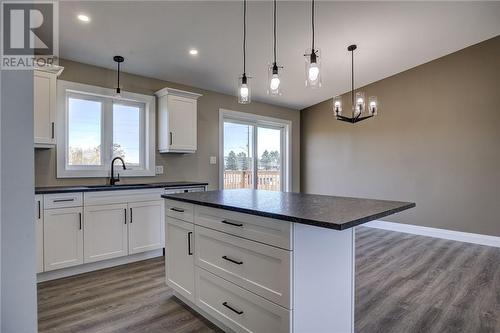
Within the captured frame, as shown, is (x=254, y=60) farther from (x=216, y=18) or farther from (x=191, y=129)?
(x=191, y=129)

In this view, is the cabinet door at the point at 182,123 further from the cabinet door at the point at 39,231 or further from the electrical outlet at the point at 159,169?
the cabinet door at the point at 39,231

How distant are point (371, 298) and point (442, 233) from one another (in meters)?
2.90

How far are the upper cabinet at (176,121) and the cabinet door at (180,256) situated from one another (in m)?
1.74

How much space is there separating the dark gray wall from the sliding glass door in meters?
4.30

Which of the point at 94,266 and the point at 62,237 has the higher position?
the point at 62,237

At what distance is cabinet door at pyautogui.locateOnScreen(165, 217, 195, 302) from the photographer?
219 cm

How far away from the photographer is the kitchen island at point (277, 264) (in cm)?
149

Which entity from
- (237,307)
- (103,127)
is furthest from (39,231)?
(237,307)

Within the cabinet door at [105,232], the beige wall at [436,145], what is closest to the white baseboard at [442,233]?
the beige wall at [436,145]

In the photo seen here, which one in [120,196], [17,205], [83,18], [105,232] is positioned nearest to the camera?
[17,205]

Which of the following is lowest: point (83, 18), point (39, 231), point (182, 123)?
point (39, 231)

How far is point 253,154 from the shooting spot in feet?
18.4

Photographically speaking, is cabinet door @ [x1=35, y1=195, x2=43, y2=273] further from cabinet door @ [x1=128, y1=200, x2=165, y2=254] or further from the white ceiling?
the white ceiling

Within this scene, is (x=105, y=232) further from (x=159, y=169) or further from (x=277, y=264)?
(x=277, y=264)
